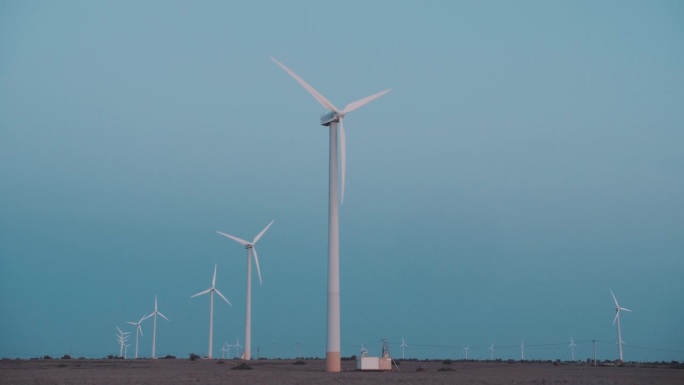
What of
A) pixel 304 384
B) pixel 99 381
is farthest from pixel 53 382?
pixel 304 384

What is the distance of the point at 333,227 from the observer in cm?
6341

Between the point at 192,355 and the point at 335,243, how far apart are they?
60.6 meters

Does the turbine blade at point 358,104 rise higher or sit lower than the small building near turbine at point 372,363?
higher

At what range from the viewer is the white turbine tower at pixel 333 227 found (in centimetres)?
6181

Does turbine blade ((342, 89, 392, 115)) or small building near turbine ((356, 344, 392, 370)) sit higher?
turbine blade ((342, 89, 392, 115))

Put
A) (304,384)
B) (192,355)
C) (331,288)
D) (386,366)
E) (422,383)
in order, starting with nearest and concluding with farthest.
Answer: (304,384) < (422,383) < (331,288) < (386,366) < (192,355)

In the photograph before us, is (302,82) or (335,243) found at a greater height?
(302,82)

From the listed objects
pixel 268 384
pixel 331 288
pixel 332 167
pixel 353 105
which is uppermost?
pixel 353 105

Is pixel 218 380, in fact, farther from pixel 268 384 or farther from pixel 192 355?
pixel 192 355

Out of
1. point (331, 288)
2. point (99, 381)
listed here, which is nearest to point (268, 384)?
point (99, 381)

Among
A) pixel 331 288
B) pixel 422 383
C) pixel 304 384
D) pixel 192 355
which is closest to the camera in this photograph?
pixel 304 384

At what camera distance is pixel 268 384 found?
45344mm

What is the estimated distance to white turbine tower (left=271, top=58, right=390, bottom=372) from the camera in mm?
61812

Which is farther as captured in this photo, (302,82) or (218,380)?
(302,82)
